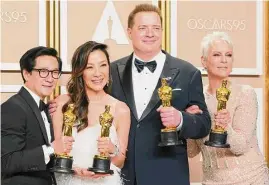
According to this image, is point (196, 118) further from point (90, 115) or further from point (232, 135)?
point (90, 115)

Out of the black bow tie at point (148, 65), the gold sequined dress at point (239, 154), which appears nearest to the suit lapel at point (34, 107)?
the black bow tie at point (148, 65)

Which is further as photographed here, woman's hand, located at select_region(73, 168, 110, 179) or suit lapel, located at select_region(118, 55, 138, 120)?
suit lapel, located at select_region(118, 55, 138, 120)

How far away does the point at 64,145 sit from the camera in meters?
2.58

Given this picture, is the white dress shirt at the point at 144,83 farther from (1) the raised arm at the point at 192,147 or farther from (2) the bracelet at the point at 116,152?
(1) the raised arm at the point at 192,147

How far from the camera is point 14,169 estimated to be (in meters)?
2.58

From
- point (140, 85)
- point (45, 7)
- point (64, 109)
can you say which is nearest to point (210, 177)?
point (140, 85)

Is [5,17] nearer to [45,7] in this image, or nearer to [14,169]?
[45,7]

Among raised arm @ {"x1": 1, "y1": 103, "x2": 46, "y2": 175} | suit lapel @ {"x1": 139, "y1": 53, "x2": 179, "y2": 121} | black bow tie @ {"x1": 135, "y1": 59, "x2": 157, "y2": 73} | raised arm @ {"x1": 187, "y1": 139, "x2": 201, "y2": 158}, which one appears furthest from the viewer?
raised arm @ {"x1": 187, "y1": 139, "x2": 201, "y2": 158}

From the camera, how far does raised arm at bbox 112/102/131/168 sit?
2.81 metres

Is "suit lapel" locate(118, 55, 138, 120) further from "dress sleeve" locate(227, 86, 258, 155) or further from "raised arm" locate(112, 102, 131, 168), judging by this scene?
"dress sleeve" locate(227, 86, 258, 155)

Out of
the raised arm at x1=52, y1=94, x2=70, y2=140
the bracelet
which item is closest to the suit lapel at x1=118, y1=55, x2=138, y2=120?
the bracelet

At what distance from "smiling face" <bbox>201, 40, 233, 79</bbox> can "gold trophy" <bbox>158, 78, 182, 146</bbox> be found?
1.86 ft

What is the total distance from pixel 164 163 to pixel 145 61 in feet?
1.85

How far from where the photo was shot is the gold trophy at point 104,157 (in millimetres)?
2596
